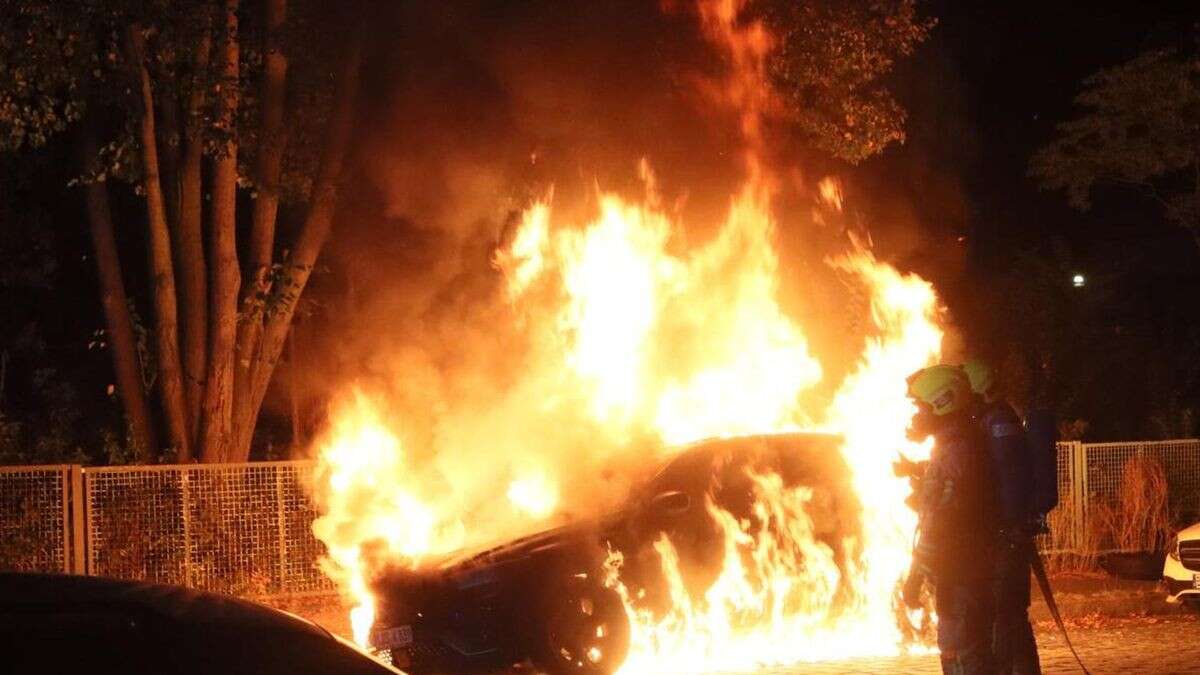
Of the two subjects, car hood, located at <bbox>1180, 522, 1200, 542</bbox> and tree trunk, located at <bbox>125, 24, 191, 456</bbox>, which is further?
tree trunk, located at <bbox>125, 24, 191, 456</bbox>

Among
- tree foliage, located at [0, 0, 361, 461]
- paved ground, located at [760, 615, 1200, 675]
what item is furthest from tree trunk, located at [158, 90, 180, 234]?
paved ground, located at [760, 615, 1200, 675]

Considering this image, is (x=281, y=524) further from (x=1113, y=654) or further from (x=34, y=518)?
(x=1113, y=654)

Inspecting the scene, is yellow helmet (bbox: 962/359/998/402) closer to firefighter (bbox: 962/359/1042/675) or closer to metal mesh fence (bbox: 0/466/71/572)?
firefighter (bbox: 962/359/1042/675)

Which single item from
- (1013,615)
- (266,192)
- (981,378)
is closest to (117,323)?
(266,192)

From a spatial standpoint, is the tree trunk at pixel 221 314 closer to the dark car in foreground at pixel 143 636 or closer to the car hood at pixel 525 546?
the car hood at pixel 525 546

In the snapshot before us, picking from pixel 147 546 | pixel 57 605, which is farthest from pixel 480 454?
pixel 57 605

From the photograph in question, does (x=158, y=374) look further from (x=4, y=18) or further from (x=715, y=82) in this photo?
(x=715, y=82)

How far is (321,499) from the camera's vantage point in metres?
14.3

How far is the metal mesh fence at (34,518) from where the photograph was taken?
13.4 metres

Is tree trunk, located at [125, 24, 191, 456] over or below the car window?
over

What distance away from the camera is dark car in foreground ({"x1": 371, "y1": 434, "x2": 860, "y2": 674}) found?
9164mm

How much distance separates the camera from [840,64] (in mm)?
16266

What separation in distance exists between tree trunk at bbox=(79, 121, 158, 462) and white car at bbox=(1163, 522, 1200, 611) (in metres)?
10.5

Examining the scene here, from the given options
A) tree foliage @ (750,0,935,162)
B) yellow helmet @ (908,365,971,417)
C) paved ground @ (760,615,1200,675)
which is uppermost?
tree foliage @ (750,0,935,162)
